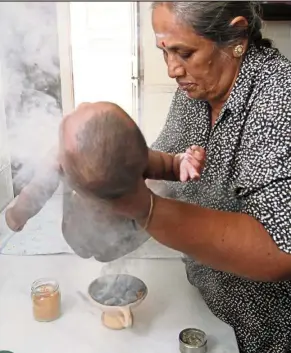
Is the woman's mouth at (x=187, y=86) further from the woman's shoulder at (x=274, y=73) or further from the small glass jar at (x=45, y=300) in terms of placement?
the small glass jar at (x=45, y=300)

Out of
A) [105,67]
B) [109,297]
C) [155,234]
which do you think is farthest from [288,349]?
[105,67]

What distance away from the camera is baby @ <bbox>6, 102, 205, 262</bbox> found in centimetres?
51

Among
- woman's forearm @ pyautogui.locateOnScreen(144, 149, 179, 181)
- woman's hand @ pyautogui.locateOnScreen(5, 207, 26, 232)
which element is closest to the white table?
woman's hand @ pyautogui.locateOnScreen(5, 207, 26, 232)

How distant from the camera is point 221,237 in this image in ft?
2.00

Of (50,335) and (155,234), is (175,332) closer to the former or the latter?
(50,335)

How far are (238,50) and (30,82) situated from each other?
1.02 ft

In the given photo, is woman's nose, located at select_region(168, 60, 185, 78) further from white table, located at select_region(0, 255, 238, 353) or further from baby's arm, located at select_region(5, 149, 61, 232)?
white table, located at select_region(0, 255, 238, 353)

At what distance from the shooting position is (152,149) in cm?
64

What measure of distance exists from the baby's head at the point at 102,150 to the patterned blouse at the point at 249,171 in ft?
0.53

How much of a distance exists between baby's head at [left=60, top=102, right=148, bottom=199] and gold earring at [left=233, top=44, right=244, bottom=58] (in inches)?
10.2

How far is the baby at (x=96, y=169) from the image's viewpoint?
0.51 meters

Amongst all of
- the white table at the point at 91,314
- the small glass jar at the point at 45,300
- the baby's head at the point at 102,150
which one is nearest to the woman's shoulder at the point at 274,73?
the baby's head at the point at 102,150

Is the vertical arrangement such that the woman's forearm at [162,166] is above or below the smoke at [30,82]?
below

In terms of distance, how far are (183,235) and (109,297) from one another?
0.33 metres
